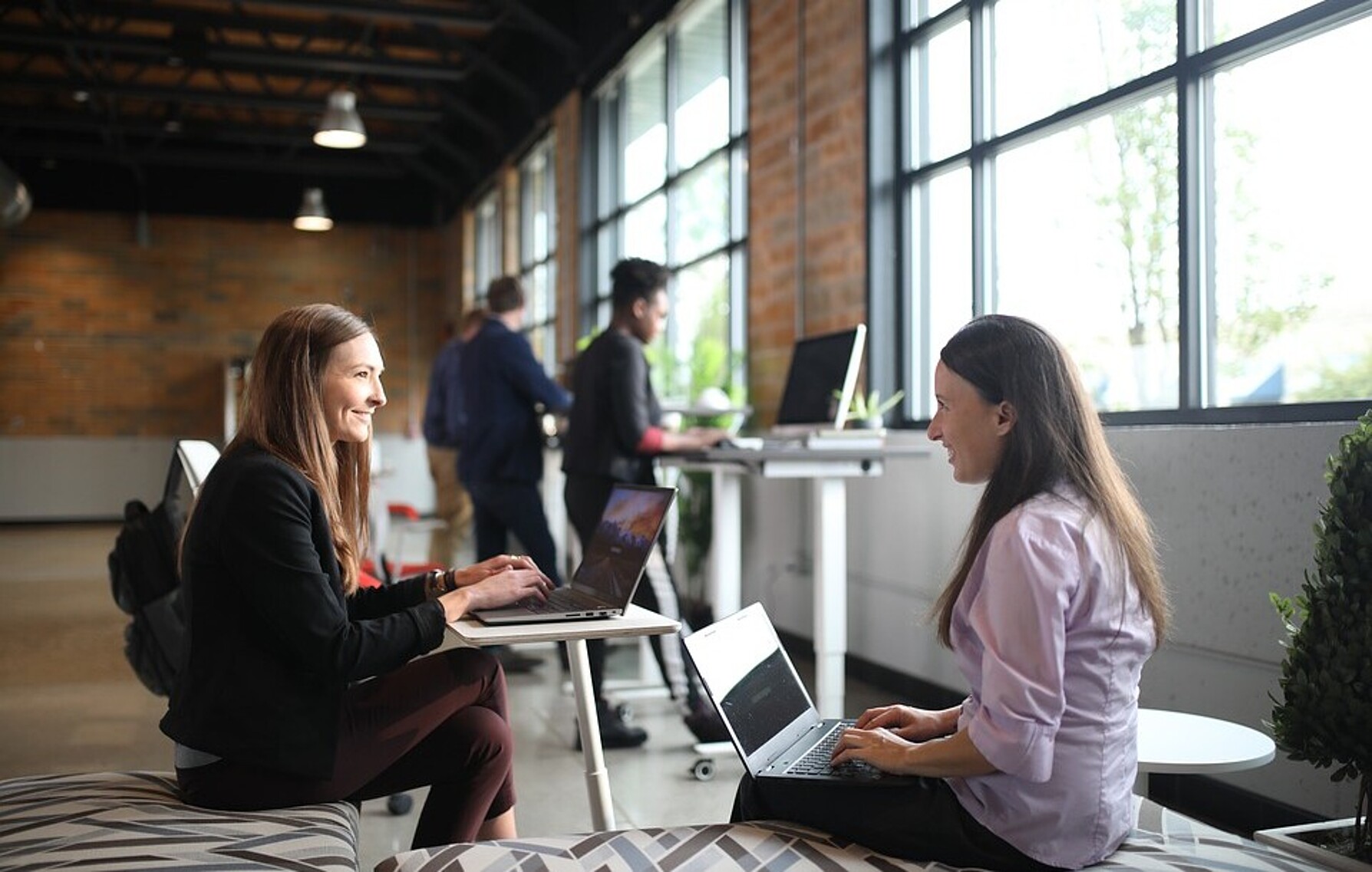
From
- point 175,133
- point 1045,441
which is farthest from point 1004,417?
point 175,133

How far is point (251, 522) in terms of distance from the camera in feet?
6.57

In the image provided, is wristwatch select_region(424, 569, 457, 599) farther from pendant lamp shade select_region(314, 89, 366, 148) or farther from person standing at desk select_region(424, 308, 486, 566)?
pendant lamp shade select_region(314, 89, 366, 148)

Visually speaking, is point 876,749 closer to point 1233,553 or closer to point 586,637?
point 586,637

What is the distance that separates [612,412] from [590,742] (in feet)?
6.00

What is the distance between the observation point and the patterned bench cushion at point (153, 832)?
5.83 ft

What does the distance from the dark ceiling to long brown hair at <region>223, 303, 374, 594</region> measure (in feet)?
19.5

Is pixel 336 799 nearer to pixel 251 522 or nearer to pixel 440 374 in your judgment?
pixel 251 522

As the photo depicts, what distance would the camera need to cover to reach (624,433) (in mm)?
4145

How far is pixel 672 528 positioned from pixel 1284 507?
2696mm

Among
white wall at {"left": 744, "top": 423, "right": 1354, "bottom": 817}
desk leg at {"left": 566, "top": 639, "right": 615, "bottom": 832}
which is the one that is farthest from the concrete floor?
white wall at {"left": 744, "top": 423, "right": 1354, "bottom": 817}

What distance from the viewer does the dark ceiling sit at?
376 inches

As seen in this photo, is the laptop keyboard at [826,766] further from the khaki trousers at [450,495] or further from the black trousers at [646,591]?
the khaki trousers at [450,495]

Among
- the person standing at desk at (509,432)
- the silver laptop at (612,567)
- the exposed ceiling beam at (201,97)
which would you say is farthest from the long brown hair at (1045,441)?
the exposed ceiling beam at (201,97)

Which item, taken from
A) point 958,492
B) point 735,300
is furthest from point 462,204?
point 958,492
